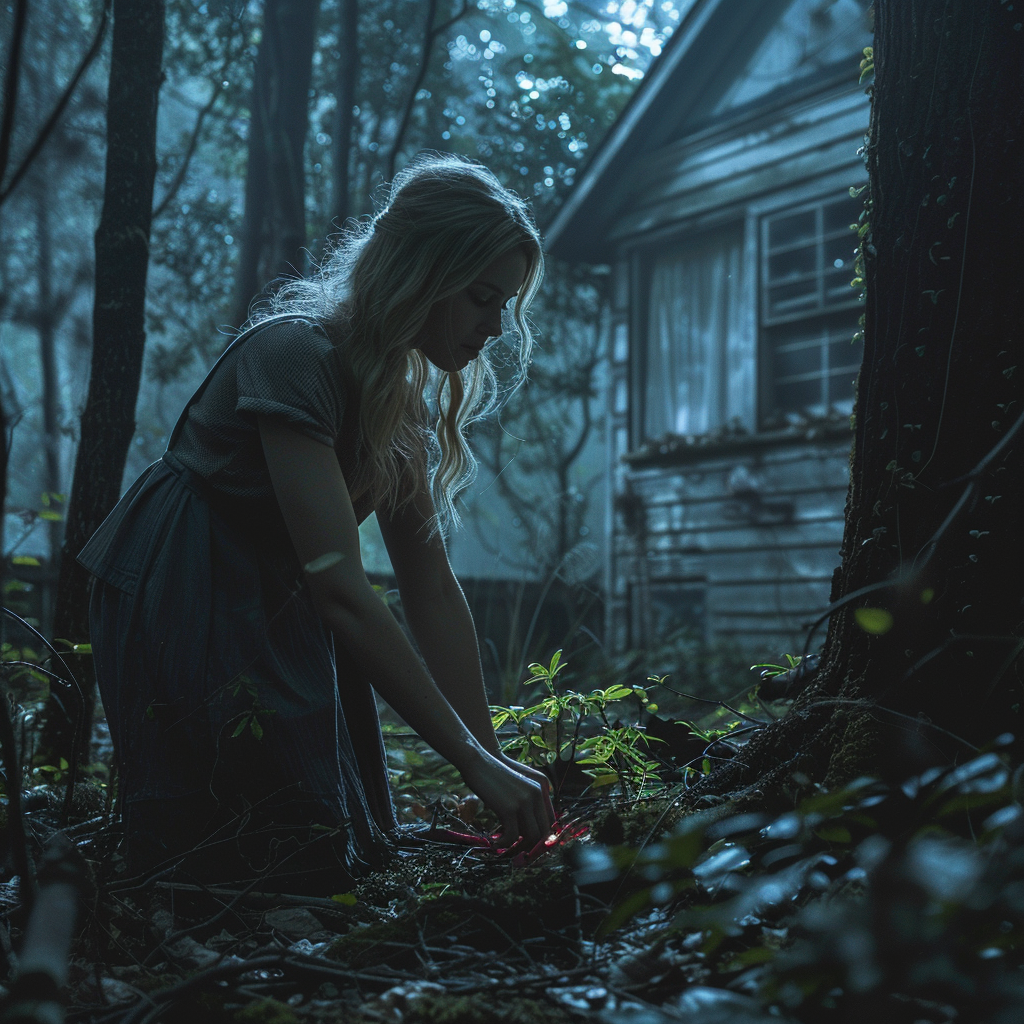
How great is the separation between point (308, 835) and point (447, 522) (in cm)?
107

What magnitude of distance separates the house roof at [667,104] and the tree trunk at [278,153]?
2796mm

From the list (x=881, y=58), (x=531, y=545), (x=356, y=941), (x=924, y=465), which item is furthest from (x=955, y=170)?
(x=531, y=545)

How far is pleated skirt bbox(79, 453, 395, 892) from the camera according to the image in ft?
6.08

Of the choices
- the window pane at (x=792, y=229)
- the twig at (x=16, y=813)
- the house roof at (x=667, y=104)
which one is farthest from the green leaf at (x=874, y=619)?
the house roof at (x=667, y=104)

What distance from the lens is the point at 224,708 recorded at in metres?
1.90

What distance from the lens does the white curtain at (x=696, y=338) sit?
7.90 m

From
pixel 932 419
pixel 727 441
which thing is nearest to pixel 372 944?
pixel 932 419

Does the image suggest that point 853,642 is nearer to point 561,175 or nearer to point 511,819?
point 511,819

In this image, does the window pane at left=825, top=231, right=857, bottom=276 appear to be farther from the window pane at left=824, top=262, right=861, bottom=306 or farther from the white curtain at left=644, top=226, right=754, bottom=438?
the white curtain at left=644, top=226, right=754, bottom=438

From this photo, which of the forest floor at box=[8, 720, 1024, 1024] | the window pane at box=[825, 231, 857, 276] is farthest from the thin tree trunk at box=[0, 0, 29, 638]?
the window pane at box=[825, 231, 857, 276]

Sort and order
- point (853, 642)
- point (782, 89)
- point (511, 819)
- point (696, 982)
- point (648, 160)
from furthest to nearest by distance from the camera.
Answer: point (648, 160)
point (782, 89)
point (853, 642)
point (511, 819)
point (696, 982)

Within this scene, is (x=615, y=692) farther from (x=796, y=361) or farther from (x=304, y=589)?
(x=796, y=361)

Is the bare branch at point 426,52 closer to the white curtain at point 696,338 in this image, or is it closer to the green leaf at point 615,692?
the white curtain at point 696,338

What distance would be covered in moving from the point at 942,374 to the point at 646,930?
3.72 feet
